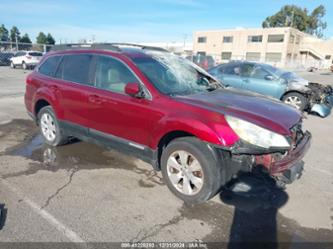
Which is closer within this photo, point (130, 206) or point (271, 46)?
point (130, 206)

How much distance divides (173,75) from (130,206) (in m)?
1.91

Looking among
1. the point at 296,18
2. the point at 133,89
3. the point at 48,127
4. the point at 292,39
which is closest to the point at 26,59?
the point at 48,127

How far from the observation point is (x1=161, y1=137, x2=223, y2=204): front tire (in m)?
3.26

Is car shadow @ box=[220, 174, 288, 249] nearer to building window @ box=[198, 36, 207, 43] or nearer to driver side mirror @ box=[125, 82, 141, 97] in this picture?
driver side mirror @ box=[125, 82, 141, 97]

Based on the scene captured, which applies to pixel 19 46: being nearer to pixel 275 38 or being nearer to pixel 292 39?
pixel 275 38

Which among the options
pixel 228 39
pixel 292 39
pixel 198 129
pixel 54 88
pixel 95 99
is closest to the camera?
pixel 198 129

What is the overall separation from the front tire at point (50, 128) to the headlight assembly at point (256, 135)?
10.9ft

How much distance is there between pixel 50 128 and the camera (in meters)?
5.36

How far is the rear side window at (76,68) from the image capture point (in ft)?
15.0

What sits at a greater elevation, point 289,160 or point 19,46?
point 19,46

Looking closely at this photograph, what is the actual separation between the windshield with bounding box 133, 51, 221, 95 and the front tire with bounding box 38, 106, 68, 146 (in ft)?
6.92

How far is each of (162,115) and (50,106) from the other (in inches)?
105

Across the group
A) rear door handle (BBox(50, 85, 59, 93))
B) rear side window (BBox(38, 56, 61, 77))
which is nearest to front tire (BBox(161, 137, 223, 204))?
rear door handle (BBox(50, 85, 59, 93))

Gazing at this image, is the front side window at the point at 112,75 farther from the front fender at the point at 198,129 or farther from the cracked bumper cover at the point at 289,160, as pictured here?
the cracked bumper cover at the point at 289,160
